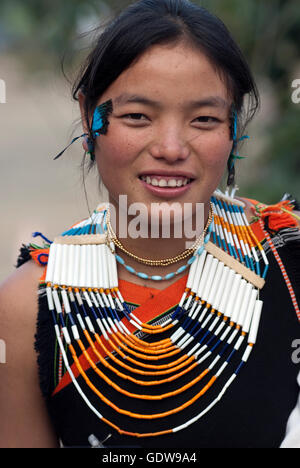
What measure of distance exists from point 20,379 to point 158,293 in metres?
0.59

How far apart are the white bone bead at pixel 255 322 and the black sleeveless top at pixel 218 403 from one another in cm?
3

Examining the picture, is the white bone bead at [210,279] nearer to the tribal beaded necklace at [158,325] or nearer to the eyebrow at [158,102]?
the tribal beaded necklace at [158,325]

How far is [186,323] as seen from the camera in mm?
2133

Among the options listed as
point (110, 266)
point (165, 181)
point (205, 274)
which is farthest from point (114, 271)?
point (165, 181)

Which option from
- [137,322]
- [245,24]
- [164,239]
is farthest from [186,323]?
[245,24]

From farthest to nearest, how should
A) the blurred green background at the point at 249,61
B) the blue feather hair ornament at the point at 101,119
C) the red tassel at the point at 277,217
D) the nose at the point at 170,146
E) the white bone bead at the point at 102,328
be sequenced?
1. the blurred green background at the point at 249,61
2. the red tassel at the point at 277,217
3. the white bone bead at the point at 102,328
4. the blue feather hair ornament at the point at 101,119
5. the nose at the point at 170,146

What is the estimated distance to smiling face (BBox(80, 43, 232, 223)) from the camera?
1863 millimetres

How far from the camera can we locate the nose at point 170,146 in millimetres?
1843

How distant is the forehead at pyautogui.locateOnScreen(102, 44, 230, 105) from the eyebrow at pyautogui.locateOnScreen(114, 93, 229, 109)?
13 mm

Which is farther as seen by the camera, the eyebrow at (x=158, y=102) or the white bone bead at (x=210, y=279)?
the white bone bead at (x=210, y=279)

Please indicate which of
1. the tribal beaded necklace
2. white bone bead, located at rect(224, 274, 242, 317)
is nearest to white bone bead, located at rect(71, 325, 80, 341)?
the tribal beaded necklace

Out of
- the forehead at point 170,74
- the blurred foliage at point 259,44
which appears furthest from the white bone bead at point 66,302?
the blurred foliage at point 259,44

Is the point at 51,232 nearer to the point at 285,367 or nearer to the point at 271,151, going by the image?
the point at 271,151

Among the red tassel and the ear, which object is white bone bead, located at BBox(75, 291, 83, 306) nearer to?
the ear
